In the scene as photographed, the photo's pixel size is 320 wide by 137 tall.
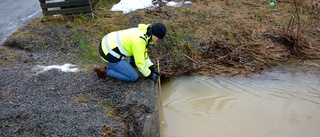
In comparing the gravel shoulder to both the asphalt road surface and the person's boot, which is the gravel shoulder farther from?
the asphalt road surface

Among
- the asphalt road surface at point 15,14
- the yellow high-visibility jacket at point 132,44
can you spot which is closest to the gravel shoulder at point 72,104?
the yellow high-visibility jacket at point 132,44

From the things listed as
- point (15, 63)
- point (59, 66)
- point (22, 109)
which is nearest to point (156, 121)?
point (22, 109)

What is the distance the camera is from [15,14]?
8.82 metres

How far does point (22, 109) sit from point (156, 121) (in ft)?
6.53

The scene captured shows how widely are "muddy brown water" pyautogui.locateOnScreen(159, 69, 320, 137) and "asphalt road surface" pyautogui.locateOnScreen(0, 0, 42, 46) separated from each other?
4870 millimetres

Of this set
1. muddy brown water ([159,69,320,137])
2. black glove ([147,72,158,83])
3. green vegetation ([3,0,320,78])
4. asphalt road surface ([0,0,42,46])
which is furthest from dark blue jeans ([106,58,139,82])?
asphalt road surface ([0,0,42,46])

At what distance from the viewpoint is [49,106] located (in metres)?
4.11

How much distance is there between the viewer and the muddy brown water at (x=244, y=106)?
4.30 m

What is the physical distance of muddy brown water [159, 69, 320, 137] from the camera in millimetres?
4302

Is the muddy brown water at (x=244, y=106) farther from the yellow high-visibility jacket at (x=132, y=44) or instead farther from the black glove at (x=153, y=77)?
the yellow high-visibility jacket at (x=132, y=44)

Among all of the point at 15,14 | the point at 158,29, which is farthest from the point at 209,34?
the point at 15,14

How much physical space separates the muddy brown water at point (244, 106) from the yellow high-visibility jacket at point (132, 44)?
99 cm

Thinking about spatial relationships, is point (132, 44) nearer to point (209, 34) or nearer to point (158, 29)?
point (158, 29)

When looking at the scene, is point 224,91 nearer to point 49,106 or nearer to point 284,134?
point 284,134
